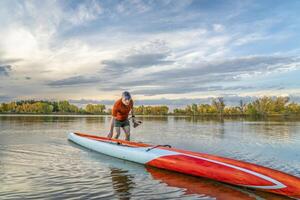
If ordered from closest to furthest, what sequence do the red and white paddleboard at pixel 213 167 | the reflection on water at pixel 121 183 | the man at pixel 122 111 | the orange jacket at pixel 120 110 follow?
the reflection on water at pixel 121 183
the red and white paddleboard at pixel 213 167
the man at pixel 122 111
the orange jacket at pixel 120 110

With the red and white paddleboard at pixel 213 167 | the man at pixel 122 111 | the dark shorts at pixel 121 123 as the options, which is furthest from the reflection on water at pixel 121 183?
the dark shorts at pixel 121 123

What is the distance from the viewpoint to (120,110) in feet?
42.7

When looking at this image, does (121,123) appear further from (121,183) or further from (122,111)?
(121,183)

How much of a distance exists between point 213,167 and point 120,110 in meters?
5.91

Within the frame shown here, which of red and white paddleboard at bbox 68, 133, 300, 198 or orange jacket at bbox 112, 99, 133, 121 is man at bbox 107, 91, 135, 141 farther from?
red and white paddleboard at bbox 68, 133, 300, 198

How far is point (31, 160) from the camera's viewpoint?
10328mm

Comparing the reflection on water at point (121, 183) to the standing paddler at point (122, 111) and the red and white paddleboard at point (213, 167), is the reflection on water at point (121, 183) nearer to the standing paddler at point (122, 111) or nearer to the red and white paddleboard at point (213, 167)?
the red and white paddleboard at point (213, 167)

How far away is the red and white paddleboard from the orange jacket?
1.92 meters

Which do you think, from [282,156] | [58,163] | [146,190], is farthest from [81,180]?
[282,156]

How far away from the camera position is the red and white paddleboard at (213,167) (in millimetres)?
6910

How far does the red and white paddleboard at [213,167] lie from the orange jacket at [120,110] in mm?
1920

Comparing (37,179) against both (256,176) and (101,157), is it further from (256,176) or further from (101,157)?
(256,176)

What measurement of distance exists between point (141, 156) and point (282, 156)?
18.9 feet

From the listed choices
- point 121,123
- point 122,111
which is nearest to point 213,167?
point 122,111
